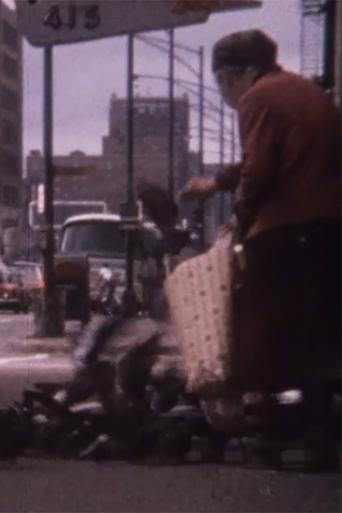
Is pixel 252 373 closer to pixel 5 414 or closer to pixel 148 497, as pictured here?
pixel 148 497

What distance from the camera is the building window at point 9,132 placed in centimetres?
514

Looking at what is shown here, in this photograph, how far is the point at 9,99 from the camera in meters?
5.42

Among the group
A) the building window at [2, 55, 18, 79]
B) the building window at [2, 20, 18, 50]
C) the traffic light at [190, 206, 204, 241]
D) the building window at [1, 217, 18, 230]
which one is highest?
the building window at [2, 20, 18, 50]

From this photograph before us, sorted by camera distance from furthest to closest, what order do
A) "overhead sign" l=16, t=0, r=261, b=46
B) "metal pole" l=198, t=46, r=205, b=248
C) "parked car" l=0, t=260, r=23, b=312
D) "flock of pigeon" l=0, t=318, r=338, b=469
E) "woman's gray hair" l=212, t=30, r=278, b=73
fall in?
"parked car" l=0, t=260, r=23, b=312 < "flock of pigeon" l=0, t=318, r=338, b=469 < "metal pole" l=198, t=46, r=205, b=248 < "overhead sign" l=16, t=0, r=261, b=46 < "woman's gray hair" l=212, t=30, r=278, b=73

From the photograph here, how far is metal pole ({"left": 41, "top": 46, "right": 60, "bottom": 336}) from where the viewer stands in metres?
4.93

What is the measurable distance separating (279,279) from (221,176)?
378 millimetres

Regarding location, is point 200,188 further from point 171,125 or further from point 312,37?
point 171,125

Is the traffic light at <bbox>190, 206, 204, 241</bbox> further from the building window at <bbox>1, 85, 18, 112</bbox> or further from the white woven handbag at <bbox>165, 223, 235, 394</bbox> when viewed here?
the building window at <bbox>1, 85, 18, 112</bbox>

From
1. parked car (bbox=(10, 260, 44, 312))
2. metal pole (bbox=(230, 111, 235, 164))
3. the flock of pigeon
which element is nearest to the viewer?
metal pole (bbox=(230, 111, 235, 164))

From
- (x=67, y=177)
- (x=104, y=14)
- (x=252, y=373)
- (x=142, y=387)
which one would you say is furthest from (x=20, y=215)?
(x=252, y=373)

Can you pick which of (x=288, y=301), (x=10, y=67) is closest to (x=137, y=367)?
(x=10, y=67)

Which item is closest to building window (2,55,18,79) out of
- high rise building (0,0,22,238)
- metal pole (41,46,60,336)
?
high rise building (0,0,22,238)

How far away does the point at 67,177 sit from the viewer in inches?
203

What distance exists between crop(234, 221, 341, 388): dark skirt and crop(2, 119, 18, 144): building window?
1402mm
